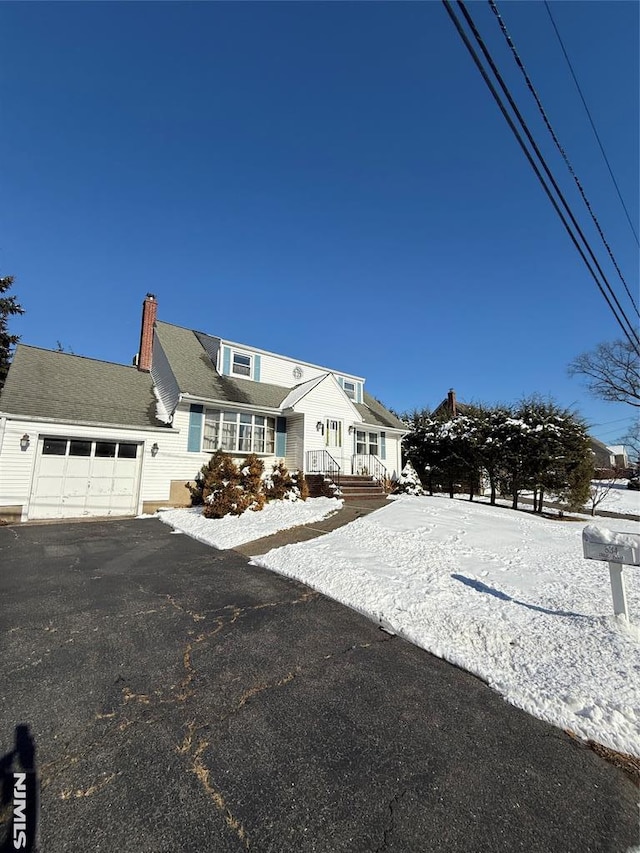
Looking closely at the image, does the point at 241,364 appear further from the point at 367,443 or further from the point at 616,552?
the point at 616,552

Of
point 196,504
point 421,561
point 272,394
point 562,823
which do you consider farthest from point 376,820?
point 272,394

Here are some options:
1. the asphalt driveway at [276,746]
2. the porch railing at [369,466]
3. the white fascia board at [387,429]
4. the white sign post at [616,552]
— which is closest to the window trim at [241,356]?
the white fascia board at [387,429]

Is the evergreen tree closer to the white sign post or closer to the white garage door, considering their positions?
the white garage door

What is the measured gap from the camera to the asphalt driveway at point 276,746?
6.49ft

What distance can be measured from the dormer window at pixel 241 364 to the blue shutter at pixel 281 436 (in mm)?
3242

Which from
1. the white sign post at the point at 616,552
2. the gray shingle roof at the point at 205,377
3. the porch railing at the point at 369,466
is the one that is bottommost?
the white sign post at the point at 616,552

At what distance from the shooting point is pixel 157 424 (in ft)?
47.8

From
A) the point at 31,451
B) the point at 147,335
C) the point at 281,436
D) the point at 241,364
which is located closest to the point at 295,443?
the point at 281,436

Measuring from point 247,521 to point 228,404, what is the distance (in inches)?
263

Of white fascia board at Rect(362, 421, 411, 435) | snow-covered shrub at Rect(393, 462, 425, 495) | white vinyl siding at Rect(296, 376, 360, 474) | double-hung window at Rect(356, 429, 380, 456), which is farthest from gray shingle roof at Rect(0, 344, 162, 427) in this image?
snow-covered shrub at Rect(393, 462, 425, 495)

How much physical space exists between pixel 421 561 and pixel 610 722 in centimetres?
388

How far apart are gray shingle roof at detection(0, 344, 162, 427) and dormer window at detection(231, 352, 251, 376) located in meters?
3.99

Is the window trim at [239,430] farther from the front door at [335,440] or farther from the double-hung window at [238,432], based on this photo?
the front door at [335,440]

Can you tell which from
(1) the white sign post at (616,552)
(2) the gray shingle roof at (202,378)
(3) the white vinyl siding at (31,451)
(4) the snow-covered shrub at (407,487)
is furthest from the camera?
(4) the snow-covered shrub at (407,487)
